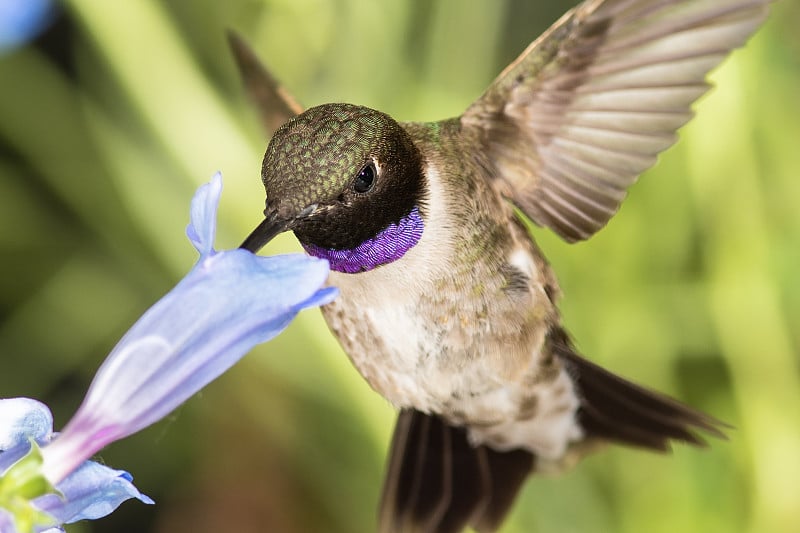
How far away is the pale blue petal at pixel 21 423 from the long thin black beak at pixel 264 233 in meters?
0.15

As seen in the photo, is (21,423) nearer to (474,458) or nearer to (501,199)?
(501,199)

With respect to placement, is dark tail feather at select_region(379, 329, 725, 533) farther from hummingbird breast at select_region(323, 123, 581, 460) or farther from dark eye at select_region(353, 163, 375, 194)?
dark eye at select_region(353, 163, 375, 194)

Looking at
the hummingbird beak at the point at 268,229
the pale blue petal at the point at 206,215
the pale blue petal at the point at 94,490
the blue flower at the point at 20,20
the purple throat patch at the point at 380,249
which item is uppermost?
the blue flower at the point at 20,20

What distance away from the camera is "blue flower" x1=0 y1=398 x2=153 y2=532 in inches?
21.7

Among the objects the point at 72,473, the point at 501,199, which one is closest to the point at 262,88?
the point at 501,199

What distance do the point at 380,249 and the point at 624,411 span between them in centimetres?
39

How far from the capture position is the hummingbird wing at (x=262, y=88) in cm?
91

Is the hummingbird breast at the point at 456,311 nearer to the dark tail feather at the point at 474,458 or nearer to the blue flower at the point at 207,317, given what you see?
the dark tail feather at the point at 474,458

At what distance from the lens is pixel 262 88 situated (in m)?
0.94

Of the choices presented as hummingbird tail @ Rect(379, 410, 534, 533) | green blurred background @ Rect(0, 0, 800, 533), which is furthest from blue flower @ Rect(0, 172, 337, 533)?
green blurred background @ Rect(0, 0, 800, 533)

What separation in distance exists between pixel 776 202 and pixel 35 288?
1.29 m

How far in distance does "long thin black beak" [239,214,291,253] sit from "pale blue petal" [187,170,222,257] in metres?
0.05

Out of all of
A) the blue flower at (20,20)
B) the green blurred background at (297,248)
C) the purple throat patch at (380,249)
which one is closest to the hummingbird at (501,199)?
the purple throat patch at (380,249)

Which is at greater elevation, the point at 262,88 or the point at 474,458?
the point at 262,88
